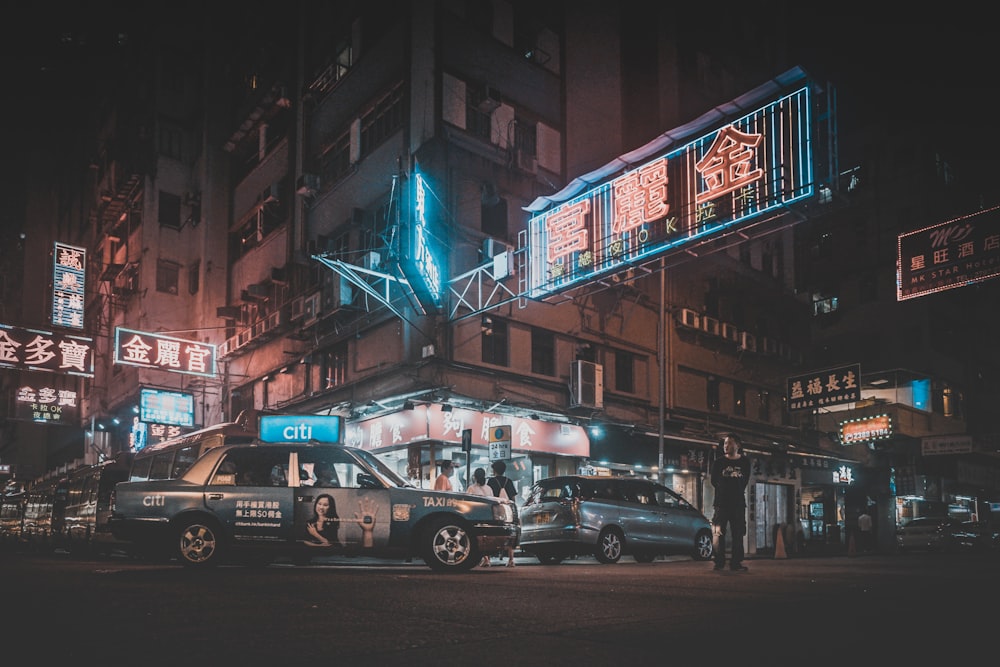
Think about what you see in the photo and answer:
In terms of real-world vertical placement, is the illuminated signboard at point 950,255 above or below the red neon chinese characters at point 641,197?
below

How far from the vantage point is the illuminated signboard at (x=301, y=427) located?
22359 mm

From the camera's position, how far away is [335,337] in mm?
28234

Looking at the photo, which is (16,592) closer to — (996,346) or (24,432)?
(996,346)

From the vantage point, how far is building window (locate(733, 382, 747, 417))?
36.1 meters

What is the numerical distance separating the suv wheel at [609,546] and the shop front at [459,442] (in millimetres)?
6212

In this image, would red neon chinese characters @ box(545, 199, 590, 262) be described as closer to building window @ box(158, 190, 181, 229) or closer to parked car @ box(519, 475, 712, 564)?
parked car @ box(519, 475, 712, 564)

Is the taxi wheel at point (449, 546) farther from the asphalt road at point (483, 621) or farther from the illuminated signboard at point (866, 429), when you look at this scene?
the illuminated signboard at point (866, 429)

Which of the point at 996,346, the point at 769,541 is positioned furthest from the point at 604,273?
Answer: the point at 996,346

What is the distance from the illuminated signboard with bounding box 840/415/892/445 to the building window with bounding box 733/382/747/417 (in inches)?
269

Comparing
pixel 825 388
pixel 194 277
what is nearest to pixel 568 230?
pixel 825 388

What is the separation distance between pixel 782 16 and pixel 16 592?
41570 mm

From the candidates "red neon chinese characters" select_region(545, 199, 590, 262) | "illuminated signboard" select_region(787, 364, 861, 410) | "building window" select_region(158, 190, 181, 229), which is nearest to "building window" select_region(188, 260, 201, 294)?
"building window" select_region(158, 190, 181, 229)

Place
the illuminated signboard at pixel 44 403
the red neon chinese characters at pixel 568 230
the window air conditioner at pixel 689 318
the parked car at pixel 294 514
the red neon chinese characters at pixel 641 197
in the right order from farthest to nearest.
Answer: the illuminated signboard at pixel 44 403, the window air conditioner at pixel 689 318, the red neon chinese characters at pixel 568 230, the red neon chinese characters at pixel 641 197, the parked car at pixel 294 514

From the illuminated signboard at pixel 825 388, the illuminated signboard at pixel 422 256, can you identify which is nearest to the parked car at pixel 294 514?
the illuminated signboard at pixel 422 256
